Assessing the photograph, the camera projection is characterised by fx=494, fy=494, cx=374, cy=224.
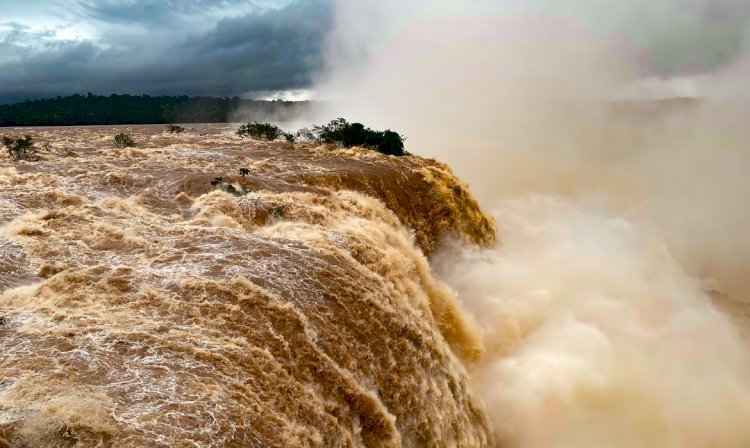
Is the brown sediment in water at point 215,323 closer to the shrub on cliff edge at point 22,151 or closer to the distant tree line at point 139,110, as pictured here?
the shrub on cliff edge at point 22,151

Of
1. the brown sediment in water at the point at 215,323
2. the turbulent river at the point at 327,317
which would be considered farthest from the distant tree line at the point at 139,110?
the brown sediment in water at the point at 215,323

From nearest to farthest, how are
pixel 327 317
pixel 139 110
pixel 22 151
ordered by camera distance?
pixel 327 317 < pixel 22 151 < pixel 139 110

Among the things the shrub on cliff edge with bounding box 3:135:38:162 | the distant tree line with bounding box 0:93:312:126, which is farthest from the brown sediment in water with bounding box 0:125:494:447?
the distant tree line with bounding box 0:93:312:126

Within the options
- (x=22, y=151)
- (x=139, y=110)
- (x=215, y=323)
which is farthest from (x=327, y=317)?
(x=139, y=110)

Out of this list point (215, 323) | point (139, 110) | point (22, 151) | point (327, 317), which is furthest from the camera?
point (139, 110)

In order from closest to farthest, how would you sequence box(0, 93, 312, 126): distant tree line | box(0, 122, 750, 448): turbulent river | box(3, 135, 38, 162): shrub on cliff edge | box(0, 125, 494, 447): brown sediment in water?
1. box(0, 125, 494, 447): brown sediment in water
2. box(0, 122, 750, 448): turbulent river
3. box(3, 135, 38, 162): shrub on cliff edge
4. box(0, 93, 312, 126): distant tree line

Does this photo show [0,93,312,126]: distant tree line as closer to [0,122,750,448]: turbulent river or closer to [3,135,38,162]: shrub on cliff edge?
[3,135,38,162]: shrub on cliff edge

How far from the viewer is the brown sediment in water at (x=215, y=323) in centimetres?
612

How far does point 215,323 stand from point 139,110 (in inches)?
4308

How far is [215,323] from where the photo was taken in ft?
26.1

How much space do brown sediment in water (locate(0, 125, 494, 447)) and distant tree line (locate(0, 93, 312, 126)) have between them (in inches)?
3157

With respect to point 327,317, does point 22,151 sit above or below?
above

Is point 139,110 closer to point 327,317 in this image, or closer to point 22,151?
point 22,151

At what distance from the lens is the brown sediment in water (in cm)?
612
